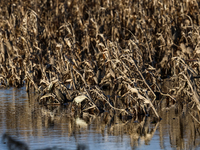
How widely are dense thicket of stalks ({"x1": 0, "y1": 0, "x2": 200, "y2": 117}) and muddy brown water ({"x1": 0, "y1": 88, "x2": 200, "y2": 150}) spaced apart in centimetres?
83

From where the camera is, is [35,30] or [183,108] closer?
[183,108]

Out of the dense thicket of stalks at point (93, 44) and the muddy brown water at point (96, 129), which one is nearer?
the muddy brown water at point (96, 129)

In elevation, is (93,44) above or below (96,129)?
above

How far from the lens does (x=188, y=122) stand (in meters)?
8.17

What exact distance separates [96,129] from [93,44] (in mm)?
7256

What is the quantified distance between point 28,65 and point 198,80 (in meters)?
4.71

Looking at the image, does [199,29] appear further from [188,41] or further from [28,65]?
[28,65]

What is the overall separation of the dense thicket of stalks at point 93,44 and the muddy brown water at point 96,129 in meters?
0.83

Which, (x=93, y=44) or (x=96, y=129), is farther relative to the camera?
(x=93, y=44)

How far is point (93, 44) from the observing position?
14.9 m

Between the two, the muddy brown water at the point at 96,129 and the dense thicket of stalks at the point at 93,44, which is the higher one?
the dense thicket of stalks at the point at 93,44

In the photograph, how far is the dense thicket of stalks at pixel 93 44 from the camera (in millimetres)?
11133

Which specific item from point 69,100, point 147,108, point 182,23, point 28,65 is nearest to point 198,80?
point 147,108

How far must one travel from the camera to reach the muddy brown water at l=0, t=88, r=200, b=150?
21.8 ft
